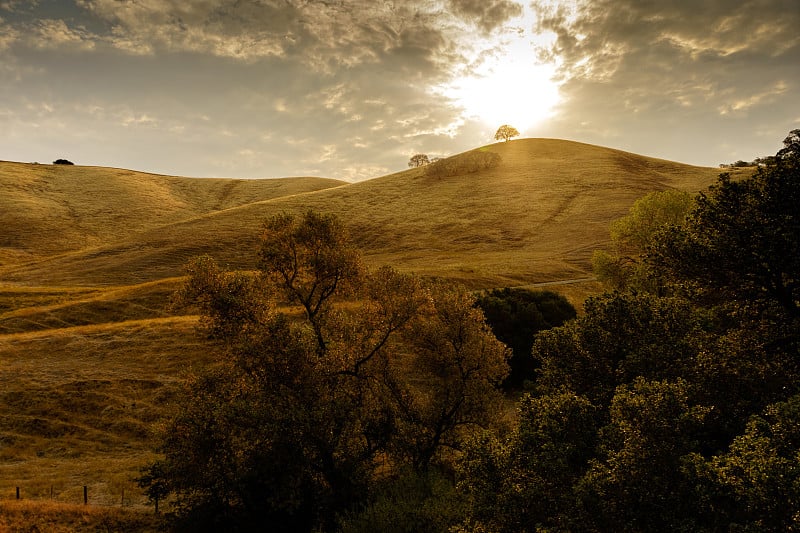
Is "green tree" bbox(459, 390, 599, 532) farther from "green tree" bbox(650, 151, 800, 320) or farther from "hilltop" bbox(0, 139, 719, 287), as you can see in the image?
"hilltop" bbox(0, 139, 719, 287)

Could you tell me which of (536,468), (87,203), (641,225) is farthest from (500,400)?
(87,203)

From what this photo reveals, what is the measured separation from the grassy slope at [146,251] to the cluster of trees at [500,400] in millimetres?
12633

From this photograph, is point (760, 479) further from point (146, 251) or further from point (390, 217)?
point (390, 217)

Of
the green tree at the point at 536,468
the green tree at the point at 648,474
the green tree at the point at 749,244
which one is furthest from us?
the green tree at the point at 749,244

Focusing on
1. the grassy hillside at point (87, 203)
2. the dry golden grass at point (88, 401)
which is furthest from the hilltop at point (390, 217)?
the dry golden grass at point (88, 401)

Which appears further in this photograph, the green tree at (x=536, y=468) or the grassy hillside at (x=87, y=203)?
the grassy hillside at (x=87, y=203)

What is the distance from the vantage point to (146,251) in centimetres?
10956

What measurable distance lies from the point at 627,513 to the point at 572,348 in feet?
26.6

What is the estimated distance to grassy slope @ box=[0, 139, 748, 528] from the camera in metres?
37.6

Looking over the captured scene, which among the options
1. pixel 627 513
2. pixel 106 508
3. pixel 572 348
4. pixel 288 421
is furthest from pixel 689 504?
pixel 106 508

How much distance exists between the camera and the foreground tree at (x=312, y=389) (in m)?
22.4

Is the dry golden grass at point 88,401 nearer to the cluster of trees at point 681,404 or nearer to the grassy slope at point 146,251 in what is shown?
the grassy slope at point 146,251

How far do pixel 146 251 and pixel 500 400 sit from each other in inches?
4143

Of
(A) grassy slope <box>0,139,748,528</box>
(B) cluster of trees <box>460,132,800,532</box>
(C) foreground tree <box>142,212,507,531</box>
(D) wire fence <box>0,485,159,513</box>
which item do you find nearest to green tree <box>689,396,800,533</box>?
(B) cluster of trees <box>460,132,800,532</box>
